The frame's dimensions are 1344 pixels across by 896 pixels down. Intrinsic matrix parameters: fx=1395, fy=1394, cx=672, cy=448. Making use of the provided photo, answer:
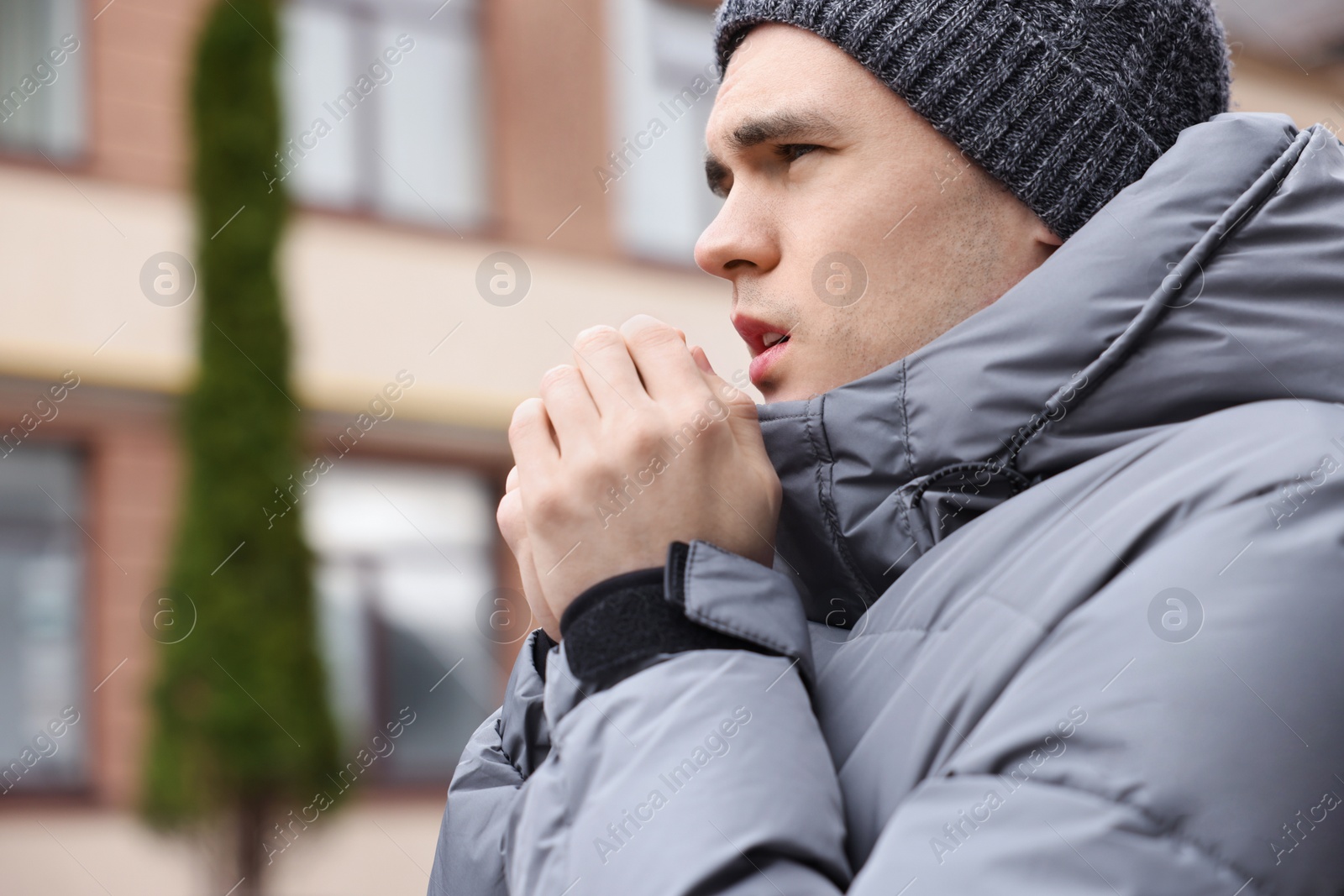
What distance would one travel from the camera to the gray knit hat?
150cm

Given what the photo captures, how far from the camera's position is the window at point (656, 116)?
34.3 ft

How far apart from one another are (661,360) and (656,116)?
31.4ft

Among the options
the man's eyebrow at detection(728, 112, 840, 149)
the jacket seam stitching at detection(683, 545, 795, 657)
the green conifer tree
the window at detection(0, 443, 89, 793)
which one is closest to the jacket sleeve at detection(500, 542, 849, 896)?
the jacket seam stitching at detection(683, 545, 795, 657)

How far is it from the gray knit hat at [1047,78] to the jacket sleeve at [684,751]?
2.05 ft

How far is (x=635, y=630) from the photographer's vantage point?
108 centimetres

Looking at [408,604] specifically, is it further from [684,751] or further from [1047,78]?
[684,751]

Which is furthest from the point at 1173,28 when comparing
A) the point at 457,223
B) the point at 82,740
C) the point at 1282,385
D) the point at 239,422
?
the point at 457,223

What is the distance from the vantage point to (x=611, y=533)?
1.15 metres

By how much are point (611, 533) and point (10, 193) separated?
27.9 feet

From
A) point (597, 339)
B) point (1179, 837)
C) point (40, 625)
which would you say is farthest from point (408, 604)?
point (1179, 837)

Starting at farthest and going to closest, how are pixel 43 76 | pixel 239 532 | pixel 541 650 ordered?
1. pixel 43 76
2. pixel 239 532
3. pixel 541 650

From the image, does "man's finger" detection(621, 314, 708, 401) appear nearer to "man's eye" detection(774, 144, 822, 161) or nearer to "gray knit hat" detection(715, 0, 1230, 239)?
"man's eye" detection(774, 144, 822, 161)

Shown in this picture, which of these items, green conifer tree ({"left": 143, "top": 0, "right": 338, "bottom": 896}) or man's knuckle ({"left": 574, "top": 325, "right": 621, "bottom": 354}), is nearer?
man's knuckle ({"left": 574, "top": 325, "right": 621, "bottom": 354})

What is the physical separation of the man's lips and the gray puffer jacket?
6.3 inches
